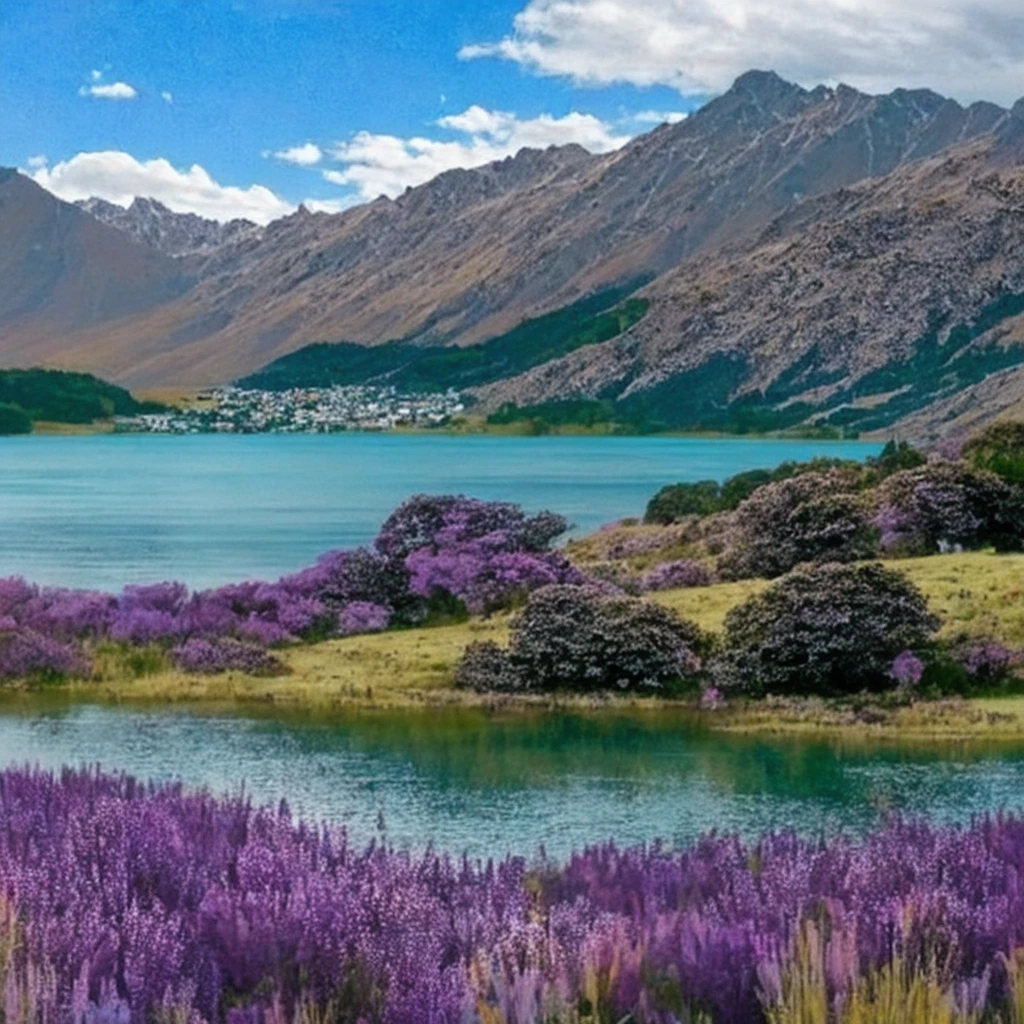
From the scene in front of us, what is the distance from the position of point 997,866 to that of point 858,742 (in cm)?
1890

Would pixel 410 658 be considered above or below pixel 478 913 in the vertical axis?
below

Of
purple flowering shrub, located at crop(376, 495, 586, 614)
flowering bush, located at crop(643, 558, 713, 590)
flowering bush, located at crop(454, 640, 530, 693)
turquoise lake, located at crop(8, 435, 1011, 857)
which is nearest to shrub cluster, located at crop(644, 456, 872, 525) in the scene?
flowering bush, located at crop(643, 558, 713, 590)

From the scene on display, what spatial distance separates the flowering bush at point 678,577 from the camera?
145ft

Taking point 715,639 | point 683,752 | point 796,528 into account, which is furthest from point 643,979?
point 796,528

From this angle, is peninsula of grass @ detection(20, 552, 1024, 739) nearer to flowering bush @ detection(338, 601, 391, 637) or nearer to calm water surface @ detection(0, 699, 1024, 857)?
flowering bush @ detection(338, 601, 391, 637)

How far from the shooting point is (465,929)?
832 centimetres

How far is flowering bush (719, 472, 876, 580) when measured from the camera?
42.9 metres

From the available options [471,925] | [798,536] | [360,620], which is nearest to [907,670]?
[798,536]

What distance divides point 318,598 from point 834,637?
15.5 m

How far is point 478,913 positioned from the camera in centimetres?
Answer: 858

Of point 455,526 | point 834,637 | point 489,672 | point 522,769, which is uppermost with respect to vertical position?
point 455,526

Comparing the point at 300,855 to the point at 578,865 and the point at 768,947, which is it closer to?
the point at 578,865

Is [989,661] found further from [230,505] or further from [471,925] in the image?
[230,505]

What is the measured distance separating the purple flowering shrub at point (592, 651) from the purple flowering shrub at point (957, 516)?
41.4 feet
